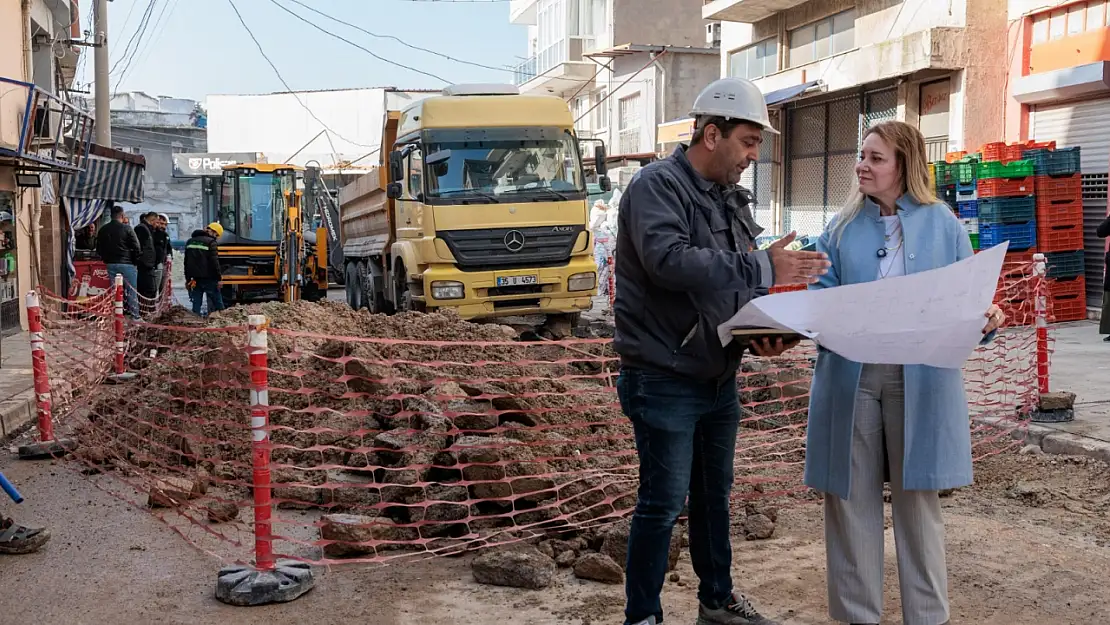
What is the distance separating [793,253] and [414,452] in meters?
2.98

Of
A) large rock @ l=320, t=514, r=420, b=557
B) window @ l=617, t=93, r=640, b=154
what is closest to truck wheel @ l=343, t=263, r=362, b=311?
large rock @ l=320, t=514, r=420, b=557

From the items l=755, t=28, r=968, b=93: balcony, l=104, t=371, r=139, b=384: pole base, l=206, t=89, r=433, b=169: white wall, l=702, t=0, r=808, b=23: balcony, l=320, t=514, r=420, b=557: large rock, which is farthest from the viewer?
l=206, t=89, r=433, b=169: white wall

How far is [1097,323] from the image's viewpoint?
12961 millimetres

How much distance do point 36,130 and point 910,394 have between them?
16.0 m

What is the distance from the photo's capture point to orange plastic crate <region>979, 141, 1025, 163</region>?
12.9 metres

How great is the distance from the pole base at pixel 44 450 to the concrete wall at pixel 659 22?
2892cm

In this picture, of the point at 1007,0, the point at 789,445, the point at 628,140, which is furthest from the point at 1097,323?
the point at 628,140

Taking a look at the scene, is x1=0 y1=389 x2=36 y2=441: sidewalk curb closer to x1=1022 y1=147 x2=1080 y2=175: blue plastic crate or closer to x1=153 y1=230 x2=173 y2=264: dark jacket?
x1=153 y1=230 x2=173 y2=264: dark jacket

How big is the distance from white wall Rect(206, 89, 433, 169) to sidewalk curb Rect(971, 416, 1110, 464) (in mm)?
52237

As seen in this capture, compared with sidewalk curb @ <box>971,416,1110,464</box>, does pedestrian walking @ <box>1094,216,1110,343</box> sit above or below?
above

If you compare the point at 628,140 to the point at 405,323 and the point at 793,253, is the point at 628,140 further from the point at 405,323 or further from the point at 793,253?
the point at 793,253

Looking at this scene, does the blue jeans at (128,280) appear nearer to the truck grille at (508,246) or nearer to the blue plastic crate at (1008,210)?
the truck grille at (508,246)

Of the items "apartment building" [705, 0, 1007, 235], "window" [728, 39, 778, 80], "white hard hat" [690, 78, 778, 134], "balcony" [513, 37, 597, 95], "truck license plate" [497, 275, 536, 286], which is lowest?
"truck license plate" [497, 275, 536, 286]

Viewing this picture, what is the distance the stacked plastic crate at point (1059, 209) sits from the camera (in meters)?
12.8
